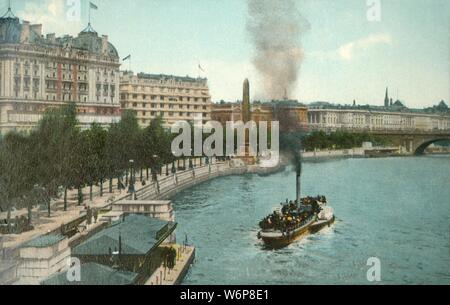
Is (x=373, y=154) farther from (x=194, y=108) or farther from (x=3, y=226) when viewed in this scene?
(x=3, y=226)

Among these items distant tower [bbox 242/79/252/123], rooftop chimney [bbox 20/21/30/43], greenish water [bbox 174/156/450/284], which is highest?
rooftop chimney [bbox 20/21/30/43]

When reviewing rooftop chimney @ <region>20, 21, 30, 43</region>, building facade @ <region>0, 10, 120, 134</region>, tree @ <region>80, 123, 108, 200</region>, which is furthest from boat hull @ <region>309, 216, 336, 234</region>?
rooftop chimney @ <region>20, 21, 30, 43</region>

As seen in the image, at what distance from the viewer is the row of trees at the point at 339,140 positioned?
5822cm

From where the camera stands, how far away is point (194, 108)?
51.5 m

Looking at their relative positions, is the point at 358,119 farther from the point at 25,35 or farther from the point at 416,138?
the point at 25,35

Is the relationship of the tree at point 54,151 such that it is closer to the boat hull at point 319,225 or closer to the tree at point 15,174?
the tree at point 15,174

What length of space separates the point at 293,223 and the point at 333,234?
2.07 meters

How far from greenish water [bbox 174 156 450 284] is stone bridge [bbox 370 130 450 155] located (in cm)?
1512

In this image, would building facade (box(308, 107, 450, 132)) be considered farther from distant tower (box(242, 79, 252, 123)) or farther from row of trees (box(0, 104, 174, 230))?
row of trees (box(0, 104, 174, 230))

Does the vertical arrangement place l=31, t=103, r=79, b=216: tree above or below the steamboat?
above

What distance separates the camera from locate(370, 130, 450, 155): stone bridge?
48438mm

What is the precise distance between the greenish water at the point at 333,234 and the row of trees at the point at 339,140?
23.9 m

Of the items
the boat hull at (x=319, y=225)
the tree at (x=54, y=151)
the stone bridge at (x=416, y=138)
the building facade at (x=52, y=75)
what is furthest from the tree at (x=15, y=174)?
the stone bridge at (x=416, y=138)

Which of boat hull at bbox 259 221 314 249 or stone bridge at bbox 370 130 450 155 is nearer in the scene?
boat hull at bbox 259 221 314 249
